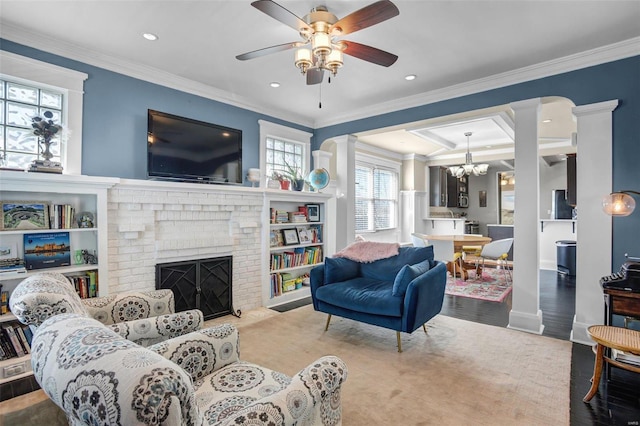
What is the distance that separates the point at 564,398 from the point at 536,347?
2.97 feet

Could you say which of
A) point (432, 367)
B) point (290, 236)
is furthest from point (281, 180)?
point (432, 367)

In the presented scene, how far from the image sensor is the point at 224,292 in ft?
13.0

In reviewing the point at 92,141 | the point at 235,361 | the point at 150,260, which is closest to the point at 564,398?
the point at 235,361

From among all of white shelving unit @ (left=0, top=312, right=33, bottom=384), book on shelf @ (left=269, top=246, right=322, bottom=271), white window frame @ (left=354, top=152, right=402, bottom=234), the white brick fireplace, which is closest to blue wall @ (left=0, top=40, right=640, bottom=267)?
the white brick fireplace

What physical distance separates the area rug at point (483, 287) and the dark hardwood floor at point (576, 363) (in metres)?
0.19

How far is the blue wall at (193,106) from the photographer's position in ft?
9.57

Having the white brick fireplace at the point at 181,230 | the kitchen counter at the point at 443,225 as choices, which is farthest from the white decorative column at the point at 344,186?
the kitchen counter at the point at 443,225

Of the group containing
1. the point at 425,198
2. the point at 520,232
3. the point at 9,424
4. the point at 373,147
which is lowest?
the point at 9,424

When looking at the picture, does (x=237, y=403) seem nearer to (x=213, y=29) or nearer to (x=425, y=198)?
(x=213, y=29)

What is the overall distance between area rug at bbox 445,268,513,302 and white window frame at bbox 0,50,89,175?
198 inches

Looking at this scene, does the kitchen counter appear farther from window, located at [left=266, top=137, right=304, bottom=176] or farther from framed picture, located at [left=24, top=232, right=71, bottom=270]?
framed picture, located at [left=24, top=232, right=71, bottom=270]

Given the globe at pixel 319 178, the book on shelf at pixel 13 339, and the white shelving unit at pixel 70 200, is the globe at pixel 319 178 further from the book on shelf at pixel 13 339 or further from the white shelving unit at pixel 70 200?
the book on shelf at pixel 13 339

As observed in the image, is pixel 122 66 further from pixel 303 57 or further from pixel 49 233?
pixel 303 57

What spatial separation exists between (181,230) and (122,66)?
1.78 meters
